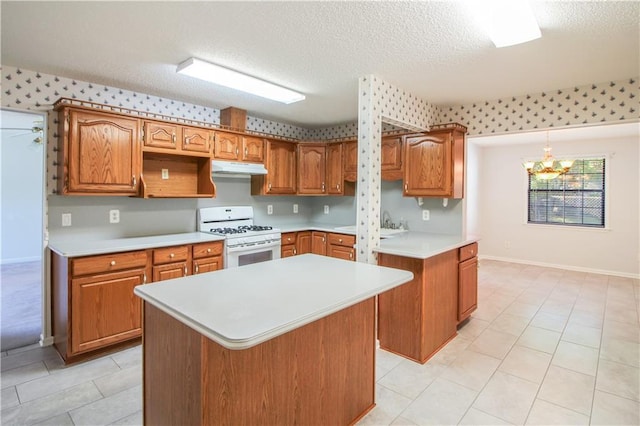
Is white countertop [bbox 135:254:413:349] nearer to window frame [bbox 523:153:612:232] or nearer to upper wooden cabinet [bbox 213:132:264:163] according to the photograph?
upper wooden cabinet [bbox 213:132:264:163]

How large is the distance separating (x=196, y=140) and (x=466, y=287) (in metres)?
3.21

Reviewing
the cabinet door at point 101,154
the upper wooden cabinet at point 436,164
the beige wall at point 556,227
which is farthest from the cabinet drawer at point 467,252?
the cabinet door at point 101,154

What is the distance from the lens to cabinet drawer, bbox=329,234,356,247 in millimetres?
4133

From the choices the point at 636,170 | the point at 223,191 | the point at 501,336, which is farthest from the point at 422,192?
the point at 636,170

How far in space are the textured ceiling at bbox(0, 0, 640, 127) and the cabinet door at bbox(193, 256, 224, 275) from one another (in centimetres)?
170

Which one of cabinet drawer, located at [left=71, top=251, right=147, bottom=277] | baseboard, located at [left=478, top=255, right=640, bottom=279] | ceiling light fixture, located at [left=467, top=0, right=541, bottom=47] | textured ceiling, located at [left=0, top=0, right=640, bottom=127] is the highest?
textured ceiling, located at [left=0, top=0, right=640, bottom=127]

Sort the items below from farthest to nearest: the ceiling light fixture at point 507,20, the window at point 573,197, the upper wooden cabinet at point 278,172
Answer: the window at point 573,197, the upper wooden cabinet at point 278,172, the ceiling light fixture at point 507,20

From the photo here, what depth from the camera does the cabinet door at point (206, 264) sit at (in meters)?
3.39

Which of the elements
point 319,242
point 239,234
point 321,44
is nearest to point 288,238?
point 319,242

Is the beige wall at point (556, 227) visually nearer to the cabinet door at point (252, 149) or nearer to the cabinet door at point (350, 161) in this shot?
the cabinet door at point (350, 161)

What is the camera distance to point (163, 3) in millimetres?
1876

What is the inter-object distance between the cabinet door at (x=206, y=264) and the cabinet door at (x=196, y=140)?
117 centimetres

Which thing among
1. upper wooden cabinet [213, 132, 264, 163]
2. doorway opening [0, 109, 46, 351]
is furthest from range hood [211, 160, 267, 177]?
doorway opening [0, 109, 46, 351]

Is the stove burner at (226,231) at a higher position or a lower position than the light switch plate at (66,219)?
lower
